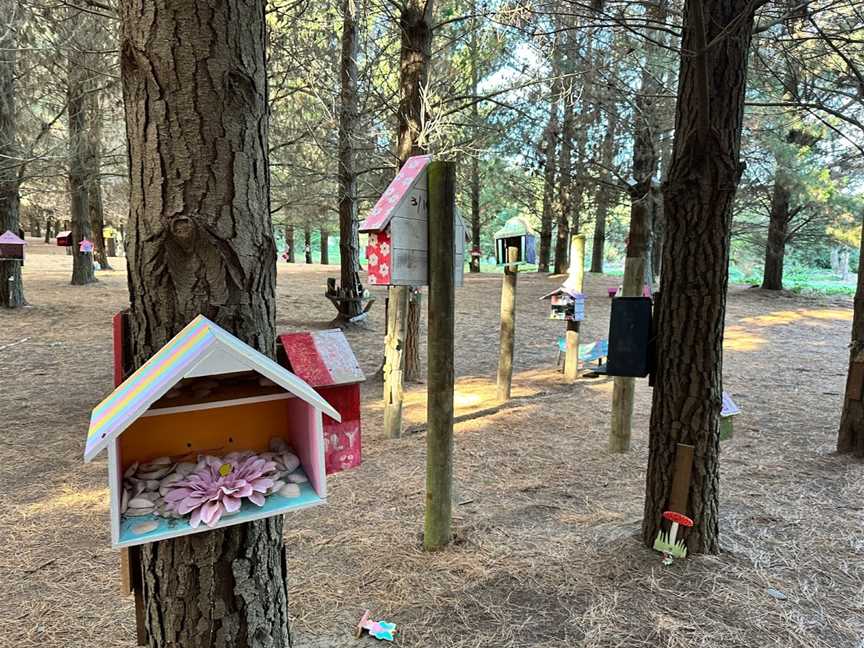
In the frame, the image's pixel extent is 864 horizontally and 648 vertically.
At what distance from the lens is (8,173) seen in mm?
9102

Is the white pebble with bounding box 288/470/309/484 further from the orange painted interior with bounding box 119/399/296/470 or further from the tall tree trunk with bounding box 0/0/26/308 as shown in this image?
the tall tree trunk with bounding box 0/0/26/308

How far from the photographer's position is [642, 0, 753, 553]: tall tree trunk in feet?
7.93

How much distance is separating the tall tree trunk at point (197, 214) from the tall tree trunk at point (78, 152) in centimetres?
608

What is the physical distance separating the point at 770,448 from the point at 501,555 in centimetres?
305

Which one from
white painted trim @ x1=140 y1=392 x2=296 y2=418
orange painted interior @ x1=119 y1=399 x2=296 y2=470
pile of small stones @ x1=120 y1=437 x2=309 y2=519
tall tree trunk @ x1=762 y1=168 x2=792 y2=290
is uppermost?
tall tree trunk @ x1=762 y1=168 x2=792 y2=290

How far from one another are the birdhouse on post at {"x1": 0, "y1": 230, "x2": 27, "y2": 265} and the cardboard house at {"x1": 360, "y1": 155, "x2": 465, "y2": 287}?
9.29m

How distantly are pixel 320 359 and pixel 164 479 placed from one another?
0.54 m

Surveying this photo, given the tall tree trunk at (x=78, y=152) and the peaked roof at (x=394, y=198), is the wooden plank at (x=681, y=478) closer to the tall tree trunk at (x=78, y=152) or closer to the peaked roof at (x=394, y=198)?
the peaked roof at (x=394, y=198)

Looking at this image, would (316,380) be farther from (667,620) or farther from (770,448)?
(770,448)

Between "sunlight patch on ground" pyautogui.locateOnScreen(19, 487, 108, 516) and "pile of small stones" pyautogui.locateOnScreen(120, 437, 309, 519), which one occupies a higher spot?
"pile of small stones" pyautogui.locateOnScreen(120, 437, 309, 519)

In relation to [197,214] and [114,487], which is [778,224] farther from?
[114,487]

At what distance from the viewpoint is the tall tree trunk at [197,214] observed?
1379 mm

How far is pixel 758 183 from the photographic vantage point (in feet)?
44.1

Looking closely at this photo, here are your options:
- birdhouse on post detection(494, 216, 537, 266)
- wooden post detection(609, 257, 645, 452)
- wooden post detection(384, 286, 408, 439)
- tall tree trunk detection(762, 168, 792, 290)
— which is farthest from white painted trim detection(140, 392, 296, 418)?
tall tree trunk detection(762, 168, 792, 290)
